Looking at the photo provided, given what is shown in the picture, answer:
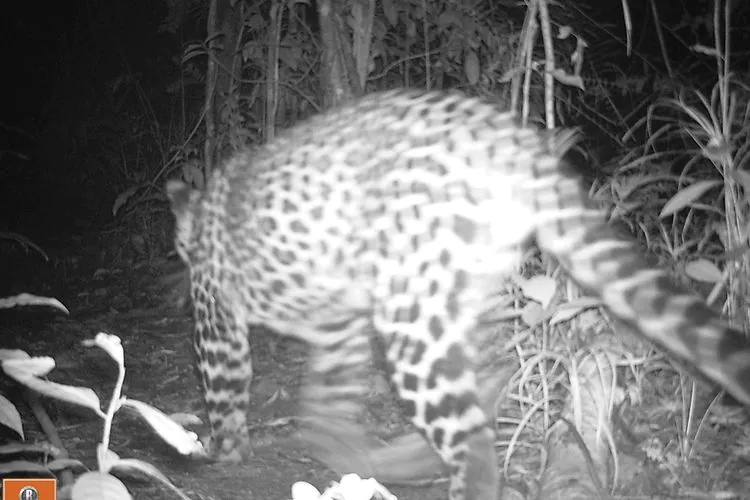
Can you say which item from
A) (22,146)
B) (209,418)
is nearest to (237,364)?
(209,418)

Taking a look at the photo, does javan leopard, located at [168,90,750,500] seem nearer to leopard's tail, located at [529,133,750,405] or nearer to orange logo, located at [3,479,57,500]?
leopard's tail, located at [529,133,750,405]

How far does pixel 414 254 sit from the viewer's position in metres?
1.43

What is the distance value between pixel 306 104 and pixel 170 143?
0.55 meters

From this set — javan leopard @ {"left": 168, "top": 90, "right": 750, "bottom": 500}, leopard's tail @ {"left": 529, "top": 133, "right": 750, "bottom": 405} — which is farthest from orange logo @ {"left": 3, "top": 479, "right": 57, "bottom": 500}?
leopard's tail @ {"left": 529, "top": 133, "right": 750, "bottom": 405}

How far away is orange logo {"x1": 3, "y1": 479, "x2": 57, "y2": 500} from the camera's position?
44.8 inches

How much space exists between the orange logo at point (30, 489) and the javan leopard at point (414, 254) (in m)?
0.60

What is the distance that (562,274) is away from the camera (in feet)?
5.05

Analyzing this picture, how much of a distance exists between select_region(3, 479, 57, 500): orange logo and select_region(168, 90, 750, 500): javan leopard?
0.60m

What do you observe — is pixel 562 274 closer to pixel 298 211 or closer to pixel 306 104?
pixel 298 211

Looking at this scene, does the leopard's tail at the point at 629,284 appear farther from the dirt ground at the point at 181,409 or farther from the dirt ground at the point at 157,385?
the dirt ground at the point at 157,385

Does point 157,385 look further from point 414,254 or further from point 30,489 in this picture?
point 414,254

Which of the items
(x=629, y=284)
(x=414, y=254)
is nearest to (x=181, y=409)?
(x=414, y=254)

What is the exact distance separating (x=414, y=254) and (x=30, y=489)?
81cm

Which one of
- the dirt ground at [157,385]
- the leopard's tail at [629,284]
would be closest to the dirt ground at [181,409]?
the dirt ground at [157,385]
